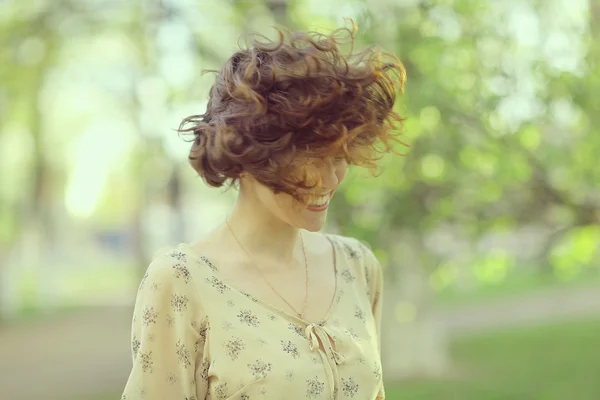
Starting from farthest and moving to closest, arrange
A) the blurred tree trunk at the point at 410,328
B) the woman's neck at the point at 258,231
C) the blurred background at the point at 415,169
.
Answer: the blurred tree trunk at the point at 410,328
the blurred background at the point at 415,169
the woman's neck at the point at 258,231

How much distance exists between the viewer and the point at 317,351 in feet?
5.20

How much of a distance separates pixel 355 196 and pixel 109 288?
17.2 m

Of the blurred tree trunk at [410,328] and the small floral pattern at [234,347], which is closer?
the small floral pattern at [234,347]

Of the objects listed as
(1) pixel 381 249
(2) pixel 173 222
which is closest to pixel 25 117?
(2) pixel 173 222

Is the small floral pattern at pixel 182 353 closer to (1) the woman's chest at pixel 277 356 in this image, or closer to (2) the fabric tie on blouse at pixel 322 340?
(1) the woman's chest at pixel 277 356

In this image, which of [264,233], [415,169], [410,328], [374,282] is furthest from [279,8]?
[264,233]

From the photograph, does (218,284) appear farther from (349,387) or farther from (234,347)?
(349,387)

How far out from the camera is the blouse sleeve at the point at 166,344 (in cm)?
154

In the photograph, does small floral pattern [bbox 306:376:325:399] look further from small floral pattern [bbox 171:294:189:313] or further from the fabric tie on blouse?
small floral pattern [bbox 171:294:189:313]

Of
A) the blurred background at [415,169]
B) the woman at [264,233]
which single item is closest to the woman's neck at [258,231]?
the woman at [264,233]

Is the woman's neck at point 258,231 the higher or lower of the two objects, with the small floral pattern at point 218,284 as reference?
higher

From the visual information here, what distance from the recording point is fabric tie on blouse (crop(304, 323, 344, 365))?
5.22ft

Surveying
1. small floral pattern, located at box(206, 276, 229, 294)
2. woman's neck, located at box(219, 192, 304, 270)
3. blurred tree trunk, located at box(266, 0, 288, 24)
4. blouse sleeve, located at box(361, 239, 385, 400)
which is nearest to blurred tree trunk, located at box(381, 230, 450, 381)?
blurred tree trunk, located at box(266, 0, 288, 24)

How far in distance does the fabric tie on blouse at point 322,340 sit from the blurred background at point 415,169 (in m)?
0.79
